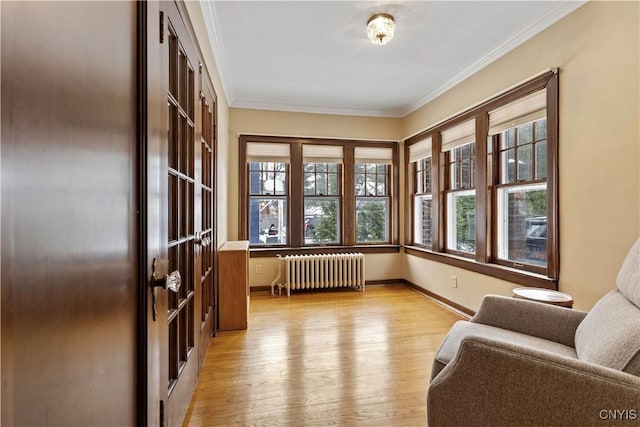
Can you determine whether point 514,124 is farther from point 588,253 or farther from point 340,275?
point 340,275

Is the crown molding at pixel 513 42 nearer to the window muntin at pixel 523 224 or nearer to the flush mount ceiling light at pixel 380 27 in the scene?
the flush mount ceiling light at pixel 380 27

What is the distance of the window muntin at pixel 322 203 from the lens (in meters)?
4.73

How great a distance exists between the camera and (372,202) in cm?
497

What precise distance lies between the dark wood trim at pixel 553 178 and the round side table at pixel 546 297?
0.30 m

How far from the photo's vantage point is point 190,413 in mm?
1824

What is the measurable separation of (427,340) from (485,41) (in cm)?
280

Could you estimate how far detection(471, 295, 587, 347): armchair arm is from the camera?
1681 millimetres

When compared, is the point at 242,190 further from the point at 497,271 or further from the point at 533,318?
the point at 533,318

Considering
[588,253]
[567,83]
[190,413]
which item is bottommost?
[190,413]

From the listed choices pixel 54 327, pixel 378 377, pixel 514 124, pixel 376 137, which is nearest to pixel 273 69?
pixel 376 137

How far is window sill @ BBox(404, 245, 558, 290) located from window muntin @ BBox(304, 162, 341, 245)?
54.9 inches

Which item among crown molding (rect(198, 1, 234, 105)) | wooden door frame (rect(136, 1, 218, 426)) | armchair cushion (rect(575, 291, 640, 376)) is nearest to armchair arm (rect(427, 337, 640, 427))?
armchair cushion (rect(575, 291, 640, 376))

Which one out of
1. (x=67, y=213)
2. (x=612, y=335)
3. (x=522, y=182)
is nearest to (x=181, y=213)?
(x=67, y=213)

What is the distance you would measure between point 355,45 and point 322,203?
7.78 ft
